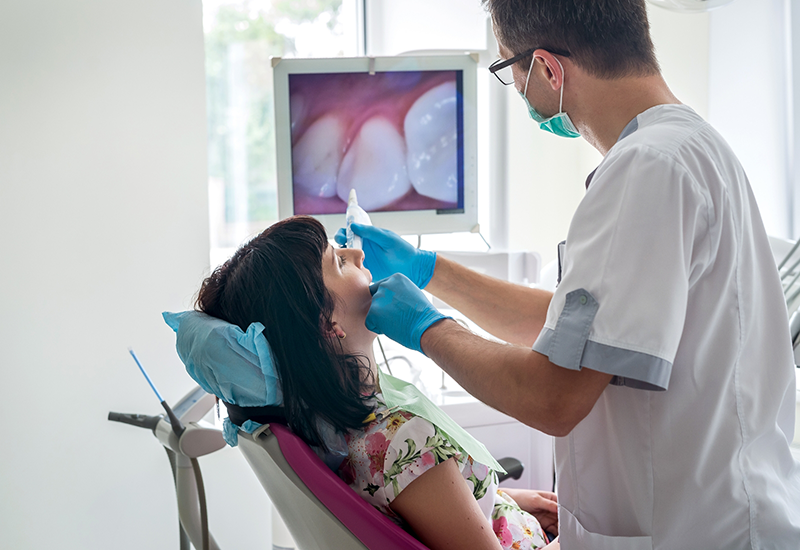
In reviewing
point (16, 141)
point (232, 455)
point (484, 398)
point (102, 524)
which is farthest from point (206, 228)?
point (484, 398)

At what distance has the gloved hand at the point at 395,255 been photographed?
147cm

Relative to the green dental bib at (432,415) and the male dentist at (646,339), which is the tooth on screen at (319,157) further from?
the male dentist at (646,339)

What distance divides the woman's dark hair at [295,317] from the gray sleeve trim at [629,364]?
1.44 feet

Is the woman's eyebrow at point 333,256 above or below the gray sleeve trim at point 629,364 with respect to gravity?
above

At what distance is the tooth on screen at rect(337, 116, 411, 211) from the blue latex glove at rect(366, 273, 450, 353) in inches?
31.7

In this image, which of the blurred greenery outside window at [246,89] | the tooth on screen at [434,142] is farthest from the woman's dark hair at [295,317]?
the blurred greenery outside window at [246,89]

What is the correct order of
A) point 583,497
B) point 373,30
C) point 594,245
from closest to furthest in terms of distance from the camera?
point 594,245
point 583,497
point 373,30

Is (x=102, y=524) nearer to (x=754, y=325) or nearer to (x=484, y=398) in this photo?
(x=484, y=398)

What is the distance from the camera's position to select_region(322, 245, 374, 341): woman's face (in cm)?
117

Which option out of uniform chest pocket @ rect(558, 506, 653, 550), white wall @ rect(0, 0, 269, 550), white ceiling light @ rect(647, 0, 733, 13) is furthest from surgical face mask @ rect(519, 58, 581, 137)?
white wall @ rect(0, 0, 269, 550)

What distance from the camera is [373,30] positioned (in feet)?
8.83

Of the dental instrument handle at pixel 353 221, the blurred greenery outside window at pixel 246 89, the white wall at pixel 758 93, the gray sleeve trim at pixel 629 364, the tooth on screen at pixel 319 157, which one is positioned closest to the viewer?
the gray sleeve trim at pixel 629 364

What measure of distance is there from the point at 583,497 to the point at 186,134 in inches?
65.4

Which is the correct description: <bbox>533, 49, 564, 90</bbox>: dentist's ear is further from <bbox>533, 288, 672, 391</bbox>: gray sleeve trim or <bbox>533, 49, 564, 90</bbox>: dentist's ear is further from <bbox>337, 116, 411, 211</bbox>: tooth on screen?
<bbox>337, 116, 411, 211</bbox>: tooth on screen
